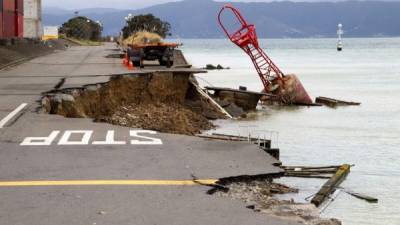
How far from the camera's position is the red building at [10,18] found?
52750 millimetres

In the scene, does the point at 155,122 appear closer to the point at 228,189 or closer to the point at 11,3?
the point at 228,189

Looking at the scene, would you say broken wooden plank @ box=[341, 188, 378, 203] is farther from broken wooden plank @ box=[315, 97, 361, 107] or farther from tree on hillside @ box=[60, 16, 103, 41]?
tree on hillside @ box=[60, 16, 103, 41]

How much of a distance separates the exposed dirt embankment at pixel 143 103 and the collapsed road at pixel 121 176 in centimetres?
450

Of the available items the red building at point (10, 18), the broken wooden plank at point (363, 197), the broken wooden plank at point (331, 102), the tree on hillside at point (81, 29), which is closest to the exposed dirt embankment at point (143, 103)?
the broken wooden plank at point (363, 197)

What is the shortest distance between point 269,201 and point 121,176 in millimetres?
2041

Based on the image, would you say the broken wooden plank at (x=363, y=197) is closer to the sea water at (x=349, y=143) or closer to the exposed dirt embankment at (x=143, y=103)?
the sea water at (x=349, y=143)

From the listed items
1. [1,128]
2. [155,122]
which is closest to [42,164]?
[1,128]

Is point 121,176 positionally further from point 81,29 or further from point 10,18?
point 81,29

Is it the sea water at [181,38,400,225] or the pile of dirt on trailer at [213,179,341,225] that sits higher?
the pile of dirt on trailer at [213,179,341,225]

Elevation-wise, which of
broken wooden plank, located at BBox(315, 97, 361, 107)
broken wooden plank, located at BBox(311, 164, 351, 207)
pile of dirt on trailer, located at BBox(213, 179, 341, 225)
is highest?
pile of dirt on trailer, located at BBox(213, 179, 341, 225)

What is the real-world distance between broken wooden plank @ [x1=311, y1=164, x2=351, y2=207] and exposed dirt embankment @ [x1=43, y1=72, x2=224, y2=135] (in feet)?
25.0

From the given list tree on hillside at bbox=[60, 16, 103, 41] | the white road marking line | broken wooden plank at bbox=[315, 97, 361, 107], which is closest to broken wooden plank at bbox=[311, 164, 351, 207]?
the white road marking line

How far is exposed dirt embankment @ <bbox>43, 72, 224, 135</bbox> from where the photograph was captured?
20016 millimetres

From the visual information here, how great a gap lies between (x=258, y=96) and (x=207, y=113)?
5.77 metres
